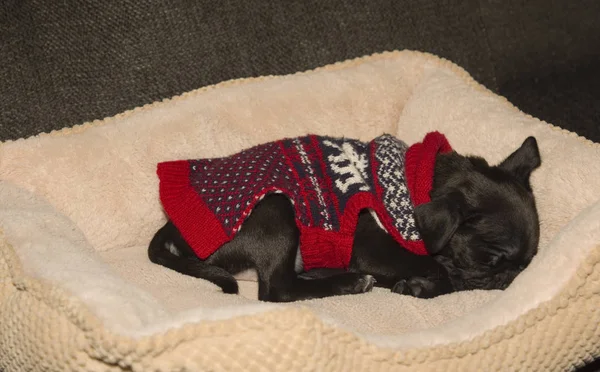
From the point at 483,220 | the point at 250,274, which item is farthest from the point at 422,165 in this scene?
the point at 250,274

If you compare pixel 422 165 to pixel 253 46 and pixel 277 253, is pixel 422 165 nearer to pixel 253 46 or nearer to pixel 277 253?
pixel 277 253

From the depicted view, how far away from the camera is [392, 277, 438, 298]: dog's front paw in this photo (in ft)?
9.66

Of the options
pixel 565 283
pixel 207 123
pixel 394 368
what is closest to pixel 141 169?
pixel 207 123

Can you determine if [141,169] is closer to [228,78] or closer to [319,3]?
[228,78]

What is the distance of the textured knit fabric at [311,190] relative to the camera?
2.79m

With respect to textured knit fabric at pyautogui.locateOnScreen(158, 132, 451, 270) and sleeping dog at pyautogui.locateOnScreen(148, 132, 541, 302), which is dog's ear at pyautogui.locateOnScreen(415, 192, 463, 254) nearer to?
sleeping dog at pyautogui.locateOnScreen(148, 132, 541, 302)

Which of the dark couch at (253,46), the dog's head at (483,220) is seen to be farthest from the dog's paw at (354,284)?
the dark couch at (253,46)

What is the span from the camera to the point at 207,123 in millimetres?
3369

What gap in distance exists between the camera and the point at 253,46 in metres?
3.66

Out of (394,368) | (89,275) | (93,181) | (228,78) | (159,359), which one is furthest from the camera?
(228,78)

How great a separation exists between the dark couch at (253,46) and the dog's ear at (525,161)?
0.78 m

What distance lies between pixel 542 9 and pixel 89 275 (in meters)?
2.91


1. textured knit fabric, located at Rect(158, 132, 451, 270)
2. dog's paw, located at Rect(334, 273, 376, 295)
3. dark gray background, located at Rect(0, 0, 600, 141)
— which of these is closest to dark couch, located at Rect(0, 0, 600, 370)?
dark gray background, located at Rect(0, 0, 600, 141)

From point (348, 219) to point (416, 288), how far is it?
40 cm
